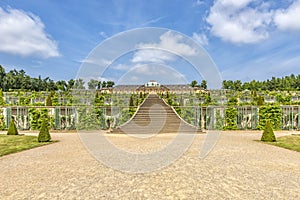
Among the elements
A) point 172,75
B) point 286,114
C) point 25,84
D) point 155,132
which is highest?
point 25,84

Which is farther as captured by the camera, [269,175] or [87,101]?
[87,101]

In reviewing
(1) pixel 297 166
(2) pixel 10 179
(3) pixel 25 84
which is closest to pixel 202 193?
(1) pixel 297 166

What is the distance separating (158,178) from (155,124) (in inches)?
389

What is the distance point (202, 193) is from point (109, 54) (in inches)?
184

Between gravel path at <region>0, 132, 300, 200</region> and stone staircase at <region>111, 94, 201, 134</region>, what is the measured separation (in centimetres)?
621

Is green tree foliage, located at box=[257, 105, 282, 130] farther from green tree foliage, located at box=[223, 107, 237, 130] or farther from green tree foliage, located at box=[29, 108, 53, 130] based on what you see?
green tree foliage, located at box=[29, 108, 53, 130]

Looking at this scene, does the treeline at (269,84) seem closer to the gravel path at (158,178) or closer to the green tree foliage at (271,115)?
the green tree foliage at (271,115)

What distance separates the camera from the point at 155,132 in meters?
13.0

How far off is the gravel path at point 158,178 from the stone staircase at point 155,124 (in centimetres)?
621

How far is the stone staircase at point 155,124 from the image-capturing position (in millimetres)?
13219

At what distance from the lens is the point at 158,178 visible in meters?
4.83

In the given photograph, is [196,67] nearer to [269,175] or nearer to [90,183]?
[269,175]

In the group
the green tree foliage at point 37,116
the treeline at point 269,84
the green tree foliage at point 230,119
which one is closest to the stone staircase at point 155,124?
the green tree foliage at point 230,119

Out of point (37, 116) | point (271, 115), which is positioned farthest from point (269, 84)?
point (37, 116)
